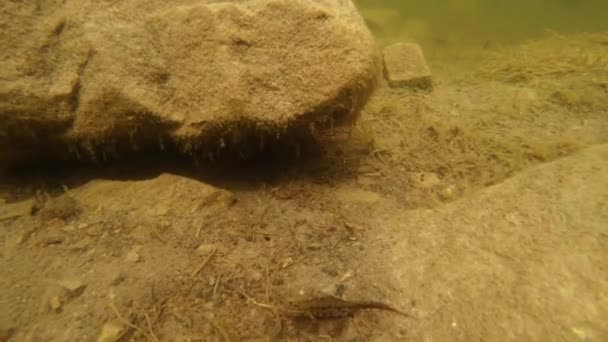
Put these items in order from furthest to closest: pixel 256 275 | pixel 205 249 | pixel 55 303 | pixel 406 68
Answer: pixel 406 68, pixel 205 249, pixel 256 275, pixel 55 303

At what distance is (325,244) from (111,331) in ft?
4.44

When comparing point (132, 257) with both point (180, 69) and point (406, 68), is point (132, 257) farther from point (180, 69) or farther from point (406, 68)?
point (406, 68)

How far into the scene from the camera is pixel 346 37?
8.51 ft

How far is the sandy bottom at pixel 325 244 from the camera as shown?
204 centimetres

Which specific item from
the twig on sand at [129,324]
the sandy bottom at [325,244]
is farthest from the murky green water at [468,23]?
the twig on sand at [129,324]

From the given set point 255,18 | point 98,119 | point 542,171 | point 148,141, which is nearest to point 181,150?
point 148,141

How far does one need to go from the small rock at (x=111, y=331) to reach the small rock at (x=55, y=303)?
33cm

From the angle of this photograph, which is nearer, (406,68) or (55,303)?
(55,303)

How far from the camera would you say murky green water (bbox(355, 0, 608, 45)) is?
31.9 ft

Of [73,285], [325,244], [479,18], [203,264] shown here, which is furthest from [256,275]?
[479,18]

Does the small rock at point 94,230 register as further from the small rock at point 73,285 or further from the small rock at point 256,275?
the small rock at point 256,275

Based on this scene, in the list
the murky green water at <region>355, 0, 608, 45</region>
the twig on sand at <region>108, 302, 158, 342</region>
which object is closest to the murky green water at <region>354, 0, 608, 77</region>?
the murky green water at <region>355, 0, 608, 45</region>

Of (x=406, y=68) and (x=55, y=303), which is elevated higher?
(x=406, y=68)

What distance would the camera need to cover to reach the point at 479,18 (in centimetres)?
1200
